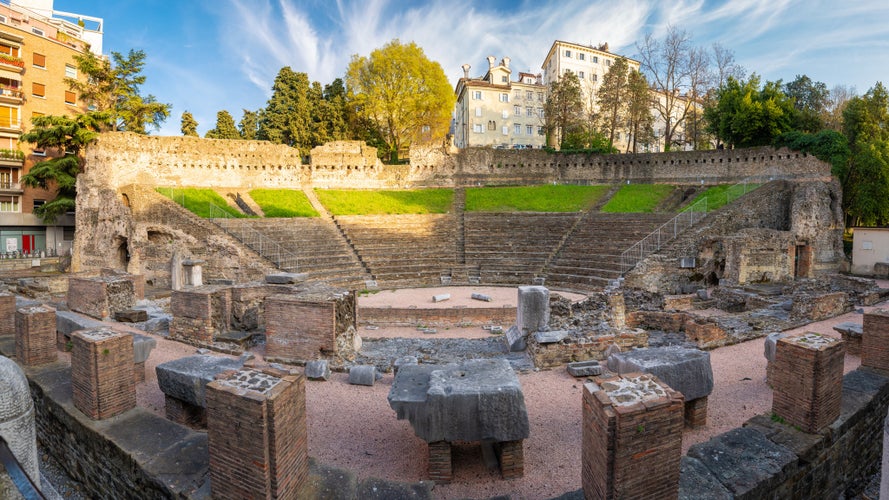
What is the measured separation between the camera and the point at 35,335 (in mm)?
6875

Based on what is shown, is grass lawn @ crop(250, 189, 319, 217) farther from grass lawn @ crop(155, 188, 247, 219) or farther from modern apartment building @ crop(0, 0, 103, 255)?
modern apartment building @ crop(0, 0, 103, 255)

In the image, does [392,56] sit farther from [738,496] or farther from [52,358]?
[738,496]

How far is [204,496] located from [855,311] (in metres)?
16.0

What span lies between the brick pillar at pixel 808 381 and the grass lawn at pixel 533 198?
22335 mm

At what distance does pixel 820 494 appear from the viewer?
4.96 m

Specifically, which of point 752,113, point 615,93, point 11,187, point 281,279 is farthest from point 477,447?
point 11,187

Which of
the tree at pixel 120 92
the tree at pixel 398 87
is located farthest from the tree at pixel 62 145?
the tree at pixel 398 87

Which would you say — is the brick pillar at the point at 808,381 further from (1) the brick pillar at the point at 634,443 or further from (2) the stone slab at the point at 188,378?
(2) the stone slab at the point at 188,378

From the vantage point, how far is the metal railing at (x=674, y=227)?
60.3 ft

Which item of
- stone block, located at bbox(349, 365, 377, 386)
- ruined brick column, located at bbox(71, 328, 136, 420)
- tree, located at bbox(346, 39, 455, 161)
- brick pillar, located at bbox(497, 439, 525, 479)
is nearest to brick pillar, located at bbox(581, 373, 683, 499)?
brick pillar, located at bbox(497, 439, 525, 479)

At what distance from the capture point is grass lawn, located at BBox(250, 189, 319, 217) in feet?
81.6

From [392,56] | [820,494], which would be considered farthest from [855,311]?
[392,56]

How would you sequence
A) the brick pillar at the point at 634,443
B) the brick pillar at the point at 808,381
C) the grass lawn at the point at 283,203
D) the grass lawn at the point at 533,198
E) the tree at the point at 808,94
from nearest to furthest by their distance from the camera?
the brick pillar at the point at 634,443 → the brick pillar at the point at 808,381 → the grass lawn at the point at 283,203 → the grass lawn at the point at 533,198 → the tree at the point at 808,94

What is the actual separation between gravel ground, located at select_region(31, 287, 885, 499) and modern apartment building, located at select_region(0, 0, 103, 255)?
32262 millimetres
